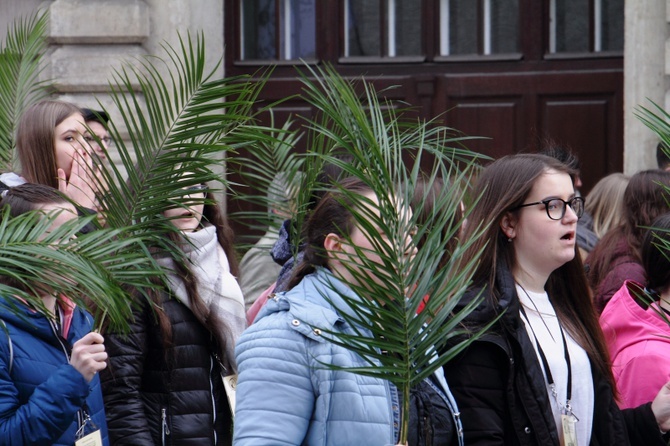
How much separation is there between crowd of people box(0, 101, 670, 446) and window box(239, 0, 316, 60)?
3.49 m

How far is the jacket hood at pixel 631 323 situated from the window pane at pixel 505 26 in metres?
4.05

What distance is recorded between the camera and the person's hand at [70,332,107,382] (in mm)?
3020

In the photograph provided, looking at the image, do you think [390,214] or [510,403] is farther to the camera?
[510,403]

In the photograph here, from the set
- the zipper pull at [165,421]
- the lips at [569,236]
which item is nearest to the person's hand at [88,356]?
the zipper pull at [165,421]

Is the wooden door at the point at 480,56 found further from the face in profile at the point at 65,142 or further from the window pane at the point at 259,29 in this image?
the face in profile at the point at 65,142

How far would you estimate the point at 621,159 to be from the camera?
7277 millimetres

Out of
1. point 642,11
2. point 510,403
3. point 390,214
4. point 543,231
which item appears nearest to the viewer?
point 390,214

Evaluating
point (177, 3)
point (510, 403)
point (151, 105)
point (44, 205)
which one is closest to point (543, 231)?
point (510, 403)

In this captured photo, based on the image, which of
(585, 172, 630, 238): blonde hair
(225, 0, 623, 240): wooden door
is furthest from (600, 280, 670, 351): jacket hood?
(225, 0, 623, 240): wooden door

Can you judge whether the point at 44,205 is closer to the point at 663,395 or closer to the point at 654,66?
the point at 663,395

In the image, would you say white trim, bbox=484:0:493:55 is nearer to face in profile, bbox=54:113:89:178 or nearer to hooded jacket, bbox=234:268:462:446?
face in profile, bbox=54:113:89:178

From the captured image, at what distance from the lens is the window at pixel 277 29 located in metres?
7.68

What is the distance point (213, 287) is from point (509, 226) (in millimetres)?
1195

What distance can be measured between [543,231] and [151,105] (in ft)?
3.83
